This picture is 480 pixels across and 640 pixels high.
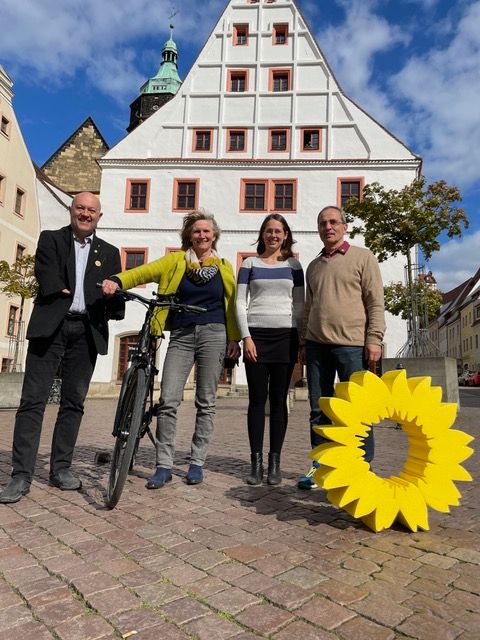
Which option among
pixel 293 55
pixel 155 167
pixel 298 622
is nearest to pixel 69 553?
pixel 298 622

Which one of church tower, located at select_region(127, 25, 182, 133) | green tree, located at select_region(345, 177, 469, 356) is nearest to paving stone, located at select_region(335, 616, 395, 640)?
green tree, located at select_region(345, 177, 469, 356)

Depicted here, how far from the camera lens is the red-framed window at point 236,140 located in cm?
2652

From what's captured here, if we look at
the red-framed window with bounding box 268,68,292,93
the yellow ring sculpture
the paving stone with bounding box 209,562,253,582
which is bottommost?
the paving stone with bounding box 209,562,253,582

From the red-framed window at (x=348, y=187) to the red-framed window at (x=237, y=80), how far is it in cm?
716

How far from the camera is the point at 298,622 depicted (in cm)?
203

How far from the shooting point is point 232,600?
2.21 meters

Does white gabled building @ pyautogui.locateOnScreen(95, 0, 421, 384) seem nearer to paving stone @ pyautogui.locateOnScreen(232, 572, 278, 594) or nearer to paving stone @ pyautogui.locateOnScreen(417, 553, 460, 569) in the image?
paving stone @ pyautogui.locateOnScreen(417, 553, 460, 569)

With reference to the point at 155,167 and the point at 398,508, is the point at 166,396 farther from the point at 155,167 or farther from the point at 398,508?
the point at 155,167

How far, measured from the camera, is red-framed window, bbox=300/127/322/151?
26.0 meters

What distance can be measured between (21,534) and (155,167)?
25.2 m

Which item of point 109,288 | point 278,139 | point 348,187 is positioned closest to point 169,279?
point 109,288

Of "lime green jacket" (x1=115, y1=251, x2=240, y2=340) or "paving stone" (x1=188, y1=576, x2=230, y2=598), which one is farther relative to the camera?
"lime green jacket" (x1=115, y1=251, x2=240, y2=340)

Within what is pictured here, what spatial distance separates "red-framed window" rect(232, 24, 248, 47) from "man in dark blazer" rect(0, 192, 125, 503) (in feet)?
88.4

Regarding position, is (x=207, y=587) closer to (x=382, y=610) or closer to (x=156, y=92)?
(x=382, y=610)
